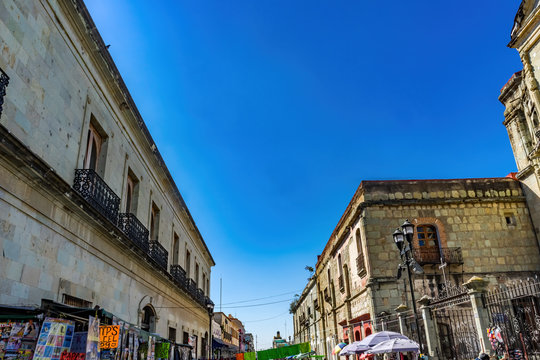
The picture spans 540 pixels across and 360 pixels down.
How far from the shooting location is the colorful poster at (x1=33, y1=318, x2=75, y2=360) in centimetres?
509

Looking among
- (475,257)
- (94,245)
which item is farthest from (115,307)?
(475,257)

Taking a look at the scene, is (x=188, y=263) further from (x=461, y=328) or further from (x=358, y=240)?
(x=461, y=328)

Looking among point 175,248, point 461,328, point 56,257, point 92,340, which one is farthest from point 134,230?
point 461,328

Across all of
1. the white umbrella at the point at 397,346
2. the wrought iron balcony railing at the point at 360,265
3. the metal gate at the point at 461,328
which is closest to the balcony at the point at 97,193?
the white umbrella at the point at 397,346

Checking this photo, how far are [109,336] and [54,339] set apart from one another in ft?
4.42

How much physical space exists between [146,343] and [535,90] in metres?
15.3

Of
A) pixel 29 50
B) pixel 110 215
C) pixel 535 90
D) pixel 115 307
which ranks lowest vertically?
pixel 115 307

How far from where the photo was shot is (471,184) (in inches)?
691

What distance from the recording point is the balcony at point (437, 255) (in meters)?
16.1

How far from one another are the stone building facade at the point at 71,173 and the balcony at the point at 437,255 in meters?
9.84

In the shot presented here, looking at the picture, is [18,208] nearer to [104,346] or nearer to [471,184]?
[104,346]

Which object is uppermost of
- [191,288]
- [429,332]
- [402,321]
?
[191,288]

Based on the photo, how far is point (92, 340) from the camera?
19.7ft

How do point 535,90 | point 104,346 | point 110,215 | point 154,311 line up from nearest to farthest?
point 104,346 < point 110,215 < point 154,311 < point 535,90
